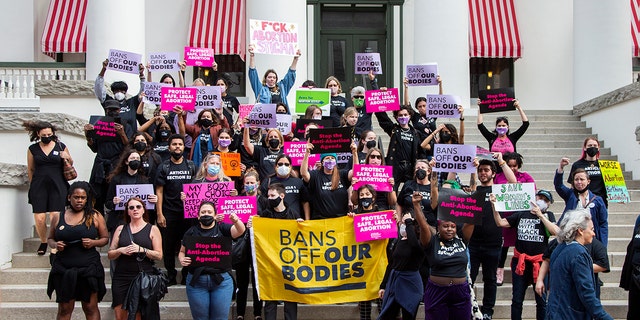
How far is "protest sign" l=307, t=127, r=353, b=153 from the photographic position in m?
10.8

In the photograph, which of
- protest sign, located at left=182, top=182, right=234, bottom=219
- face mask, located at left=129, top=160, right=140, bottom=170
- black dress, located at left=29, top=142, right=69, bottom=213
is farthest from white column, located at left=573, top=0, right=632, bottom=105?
black dress, located at left=29, top=142, right=69, bottom=213

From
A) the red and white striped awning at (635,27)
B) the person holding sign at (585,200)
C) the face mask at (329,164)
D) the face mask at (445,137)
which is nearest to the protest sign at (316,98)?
the face mask at (445,137)

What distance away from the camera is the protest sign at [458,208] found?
347 inches

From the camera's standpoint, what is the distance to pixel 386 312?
9.47 metres

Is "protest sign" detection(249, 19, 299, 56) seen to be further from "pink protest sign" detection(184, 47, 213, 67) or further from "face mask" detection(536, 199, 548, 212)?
"face mask" detection(536, 199, 548, 212)

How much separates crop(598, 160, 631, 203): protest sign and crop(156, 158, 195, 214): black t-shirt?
5738 mm

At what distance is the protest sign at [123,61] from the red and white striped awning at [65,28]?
8.15m

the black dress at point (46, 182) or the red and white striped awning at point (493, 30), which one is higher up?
the red and white striped awning at point (493, 30)

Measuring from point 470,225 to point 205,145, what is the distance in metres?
4.63

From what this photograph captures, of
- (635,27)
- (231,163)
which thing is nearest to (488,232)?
(231,163)

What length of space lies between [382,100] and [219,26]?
32.7 feet

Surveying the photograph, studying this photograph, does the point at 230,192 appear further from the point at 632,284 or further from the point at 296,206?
the point at 632,284

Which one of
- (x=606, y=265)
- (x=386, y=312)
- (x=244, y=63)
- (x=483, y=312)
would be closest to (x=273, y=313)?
(x=386, y=312)

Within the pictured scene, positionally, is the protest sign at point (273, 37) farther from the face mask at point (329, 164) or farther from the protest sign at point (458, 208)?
the protest sign at point (458, 208)
